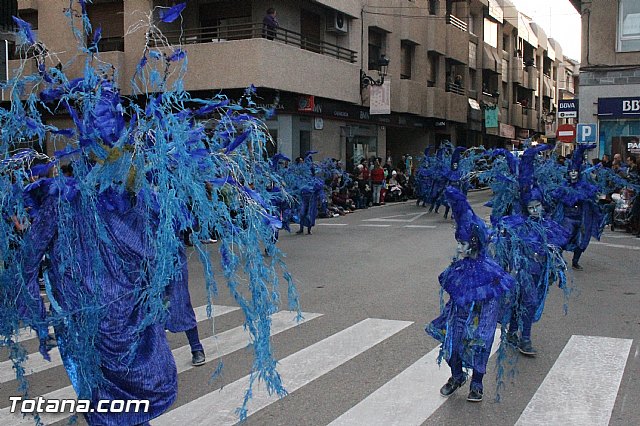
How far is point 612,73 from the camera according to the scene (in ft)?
73.7

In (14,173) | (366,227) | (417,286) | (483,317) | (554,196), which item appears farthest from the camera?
(366,227)

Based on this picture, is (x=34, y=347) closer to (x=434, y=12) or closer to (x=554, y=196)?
(x=554, y=196)

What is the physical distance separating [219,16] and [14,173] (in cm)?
2201

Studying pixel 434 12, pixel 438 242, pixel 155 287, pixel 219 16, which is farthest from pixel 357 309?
pixel 434 12

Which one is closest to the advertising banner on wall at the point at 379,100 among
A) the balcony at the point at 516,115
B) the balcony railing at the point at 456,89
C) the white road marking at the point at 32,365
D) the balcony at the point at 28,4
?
the balcony railing at the point at 456,89

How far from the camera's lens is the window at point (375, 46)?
101ft

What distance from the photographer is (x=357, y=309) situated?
8617mm

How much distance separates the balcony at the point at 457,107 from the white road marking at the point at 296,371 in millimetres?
31511

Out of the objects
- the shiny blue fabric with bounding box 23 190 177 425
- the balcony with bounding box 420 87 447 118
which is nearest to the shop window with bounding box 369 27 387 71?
the balcony with bounding box 420 87 447 118

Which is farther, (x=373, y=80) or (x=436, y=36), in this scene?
(x=436, y=36)

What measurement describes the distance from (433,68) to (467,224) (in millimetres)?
33743

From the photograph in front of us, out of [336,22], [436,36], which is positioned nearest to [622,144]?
[336,22]

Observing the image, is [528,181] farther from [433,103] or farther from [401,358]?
[433,103]

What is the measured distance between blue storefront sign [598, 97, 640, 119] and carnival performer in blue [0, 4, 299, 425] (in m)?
20.9
